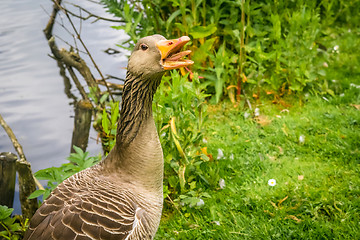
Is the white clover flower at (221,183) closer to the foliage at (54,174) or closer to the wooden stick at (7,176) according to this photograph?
the foliage at (54,174)

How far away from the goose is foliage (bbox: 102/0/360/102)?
89.4 inches

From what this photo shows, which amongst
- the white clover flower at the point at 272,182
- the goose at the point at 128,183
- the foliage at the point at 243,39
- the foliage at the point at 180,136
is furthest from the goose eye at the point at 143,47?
the foliage at the point at 243,39

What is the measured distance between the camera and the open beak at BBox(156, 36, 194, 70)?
2.10 metres

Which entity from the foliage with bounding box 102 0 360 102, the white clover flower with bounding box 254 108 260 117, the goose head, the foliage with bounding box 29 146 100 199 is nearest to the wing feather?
the foliage with bounding box 29 146 100 199

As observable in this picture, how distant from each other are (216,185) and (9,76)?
3.20 metres

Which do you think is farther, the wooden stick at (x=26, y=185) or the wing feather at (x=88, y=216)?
the wooden stick at (x=26, y=185)

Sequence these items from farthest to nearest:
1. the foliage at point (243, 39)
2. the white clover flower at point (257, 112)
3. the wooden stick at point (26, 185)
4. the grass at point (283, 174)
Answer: the white clover flower at point (257, 112)
the foliage at point (243, 39)
the grass at point (283, 174)
the wooden stick at point (26, 185)

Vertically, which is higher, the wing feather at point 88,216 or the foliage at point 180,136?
the wing feather at point 88,216

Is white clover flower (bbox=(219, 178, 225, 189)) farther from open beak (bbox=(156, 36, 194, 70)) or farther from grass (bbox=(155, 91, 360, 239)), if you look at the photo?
open beak (bbox=(156, 36, 194, 70))

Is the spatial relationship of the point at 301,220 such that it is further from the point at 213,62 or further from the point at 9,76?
the point at 9,76

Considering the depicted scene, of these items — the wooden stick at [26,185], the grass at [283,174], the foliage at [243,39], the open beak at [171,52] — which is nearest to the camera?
the open beak at [171,52]

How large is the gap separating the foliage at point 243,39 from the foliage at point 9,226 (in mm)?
2480

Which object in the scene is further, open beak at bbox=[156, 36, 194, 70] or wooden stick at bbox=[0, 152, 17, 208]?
wooden stick at bbox=[0, 152, 17, 208]

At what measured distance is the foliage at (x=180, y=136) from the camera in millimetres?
3270
